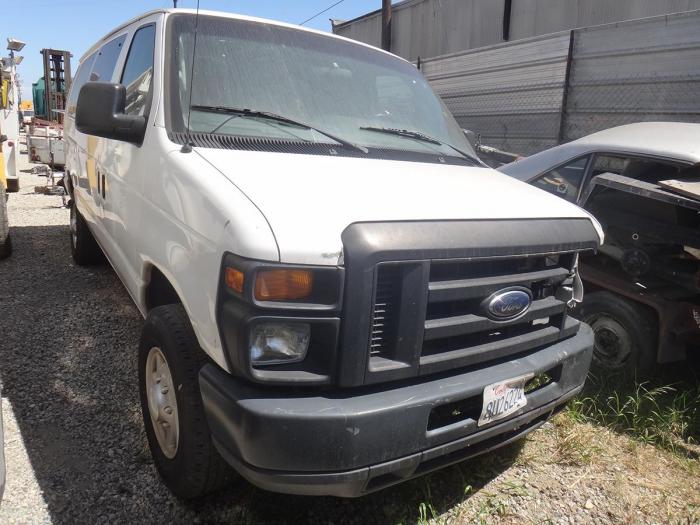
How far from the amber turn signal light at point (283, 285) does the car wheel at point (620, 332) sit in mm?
2592

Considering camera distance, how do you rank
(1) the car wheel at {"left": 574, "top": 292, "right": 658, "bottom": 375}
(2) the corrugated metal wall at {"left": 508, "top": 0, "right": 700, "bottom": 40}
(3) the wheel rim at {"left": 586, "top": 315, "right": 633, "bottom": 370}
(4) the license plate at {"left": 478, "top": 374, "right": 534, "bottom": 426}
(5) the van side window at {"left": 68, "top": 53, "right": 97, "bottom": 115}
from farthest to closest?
1. (2) the corrugated metal wall at {"left": 508, "top": 0, "right": 700, "bottom": 40}
2. (5) the van side window at {"left": 68, "top": 53, "right": 97, "bottom": 115}
3. (3) the wheel rim at {"left": 586, "top": 315, "right": 633, "bottom": 370}
4. (1) the car wheel at {"left": 574, "top": 292, "right": 658, "bottom": 375}
5. (4) the license plate at {"left": 478, "top": 374, "right": 534, "bottom": 426}

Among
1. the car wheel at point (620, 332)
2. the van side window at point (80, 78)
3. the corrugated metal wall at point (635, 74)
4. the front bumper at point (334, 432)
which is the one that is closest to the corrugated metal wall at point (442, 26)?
the corrugated metal wall at point (635, 74)

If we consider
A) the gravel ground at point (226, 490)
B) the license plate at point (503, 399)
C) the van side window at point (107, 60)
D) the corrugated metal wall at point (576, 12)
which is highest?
the corrugated metal wall at point (576, 12)

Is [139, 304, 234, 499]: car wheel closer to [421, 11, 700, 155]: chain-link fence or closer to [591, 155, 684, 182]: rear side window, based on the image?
[591, 155, 684, 182]: rear side window

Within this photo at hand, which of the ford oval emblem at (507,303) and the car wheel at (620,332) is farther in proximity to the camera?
the car wheel at (620,332)

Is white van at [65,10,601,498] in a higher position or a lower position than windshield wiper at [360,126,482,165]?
lower

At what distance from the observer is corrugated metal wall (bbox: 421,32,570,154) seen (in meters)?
8.35

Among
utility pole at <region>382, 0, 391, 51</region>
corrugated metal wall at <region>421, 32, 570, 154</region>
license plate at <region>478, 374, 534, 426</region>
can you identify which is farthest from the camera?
utility pole at <region>382, 0, 391, 51</region>

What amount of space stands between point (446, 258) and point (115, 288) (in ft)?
13.1

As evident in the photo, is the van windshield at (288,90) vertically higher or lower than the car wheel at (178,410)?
higher

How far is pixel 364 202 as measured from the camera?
6.37ft

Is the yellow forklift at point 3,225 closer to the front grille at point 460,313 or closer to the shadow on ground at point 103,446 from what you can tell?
the shadow on ground at point 103,446

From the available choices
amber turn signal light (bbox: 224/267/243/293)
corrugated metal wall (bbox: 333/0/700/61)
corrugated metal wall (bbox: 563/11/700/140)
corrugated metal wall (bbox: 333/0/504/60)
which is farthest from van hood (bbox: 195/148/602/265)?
corrugated metal wall (bbox: 333/0/504/60)

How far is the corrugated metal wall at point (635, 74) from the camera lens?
6.58m
